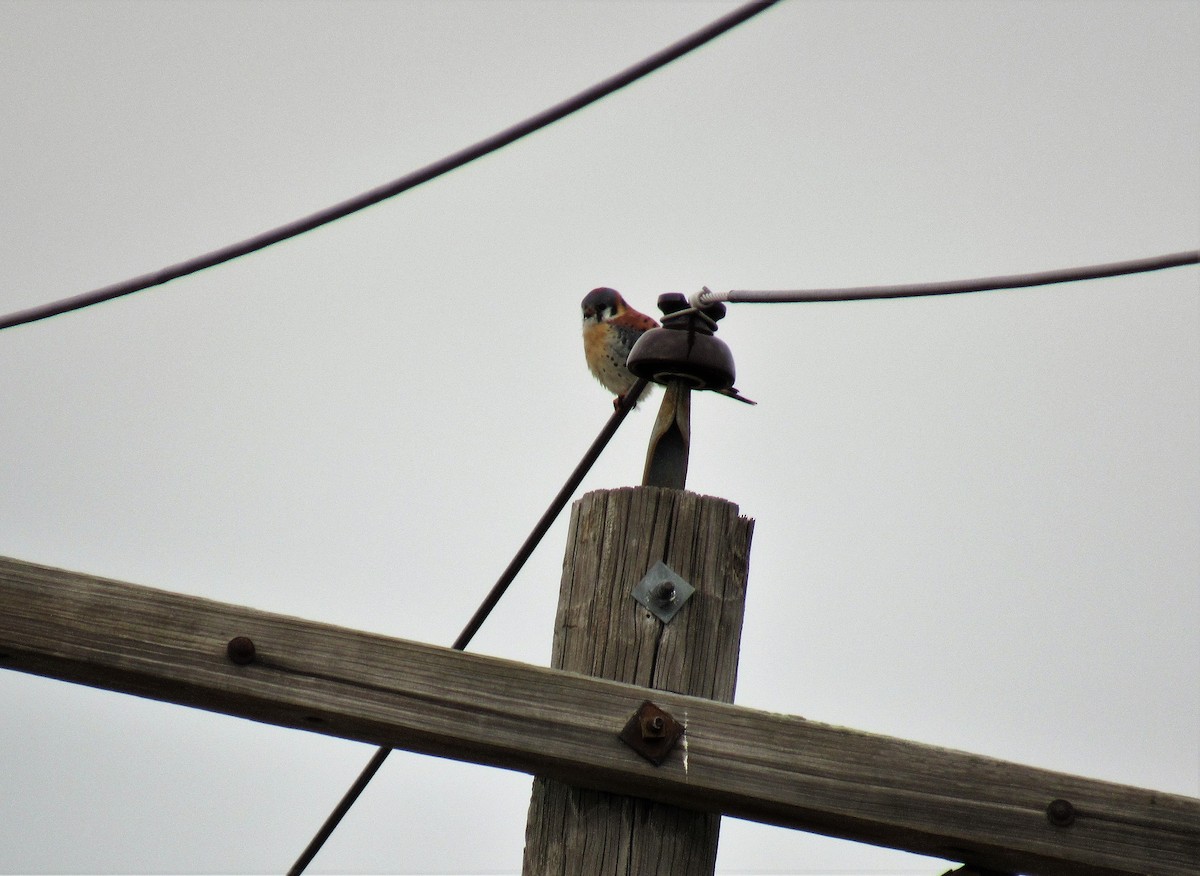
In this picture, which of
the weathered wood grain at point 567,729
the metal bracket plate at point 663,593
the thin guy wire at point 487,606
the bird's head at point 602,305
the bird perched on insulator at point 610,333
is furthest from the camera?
the bird's head at point 602,305

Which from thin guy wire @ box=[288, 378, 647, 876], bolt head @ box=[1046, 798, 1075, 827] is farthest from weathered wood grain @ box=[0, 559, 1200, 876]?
thin guy wire @ box=[288, 378, 647, 876]

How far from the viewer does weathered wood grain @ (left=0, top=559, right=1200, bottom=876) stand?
6.02 feet

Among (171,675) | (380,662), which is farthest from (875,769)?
(171,675)

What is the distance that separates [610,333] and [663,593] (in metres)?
5.09

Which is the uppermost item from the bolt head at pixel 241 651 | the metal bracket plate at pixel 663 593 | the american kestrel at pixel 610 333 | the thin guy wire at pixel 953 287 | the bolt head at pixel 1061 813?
the american kestrel at pixel 610 333

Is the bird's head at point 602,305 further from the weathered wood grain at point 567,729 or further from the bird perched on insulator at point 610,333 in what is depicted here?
the weathered wood grain at point 567,729

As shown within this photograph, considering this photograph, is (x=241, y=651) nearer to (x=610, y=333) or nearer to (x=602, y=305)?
(x=610, y=333)

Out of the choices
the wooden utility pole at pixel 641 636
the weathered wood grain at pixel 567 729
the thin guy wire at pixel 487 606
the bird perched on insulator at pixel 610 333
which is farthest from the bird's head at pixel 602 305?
the weathered wood grain at pixel 567 729

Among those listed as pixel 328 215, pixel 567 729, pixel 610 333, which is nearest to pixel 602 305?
pixel 610 333

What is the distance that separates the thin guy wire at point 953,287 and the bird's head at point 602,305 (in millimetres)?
4626

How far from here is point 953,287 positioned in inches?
91.9

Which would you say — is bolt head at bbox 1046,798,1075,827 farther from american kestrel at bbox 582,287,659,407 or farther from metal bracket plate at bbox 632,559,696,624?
american kestrel at bbox 582,287,659,407

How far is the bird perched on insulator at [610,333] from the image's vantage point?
693cm

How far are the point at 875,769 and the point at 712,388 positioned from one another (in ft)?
2.74
